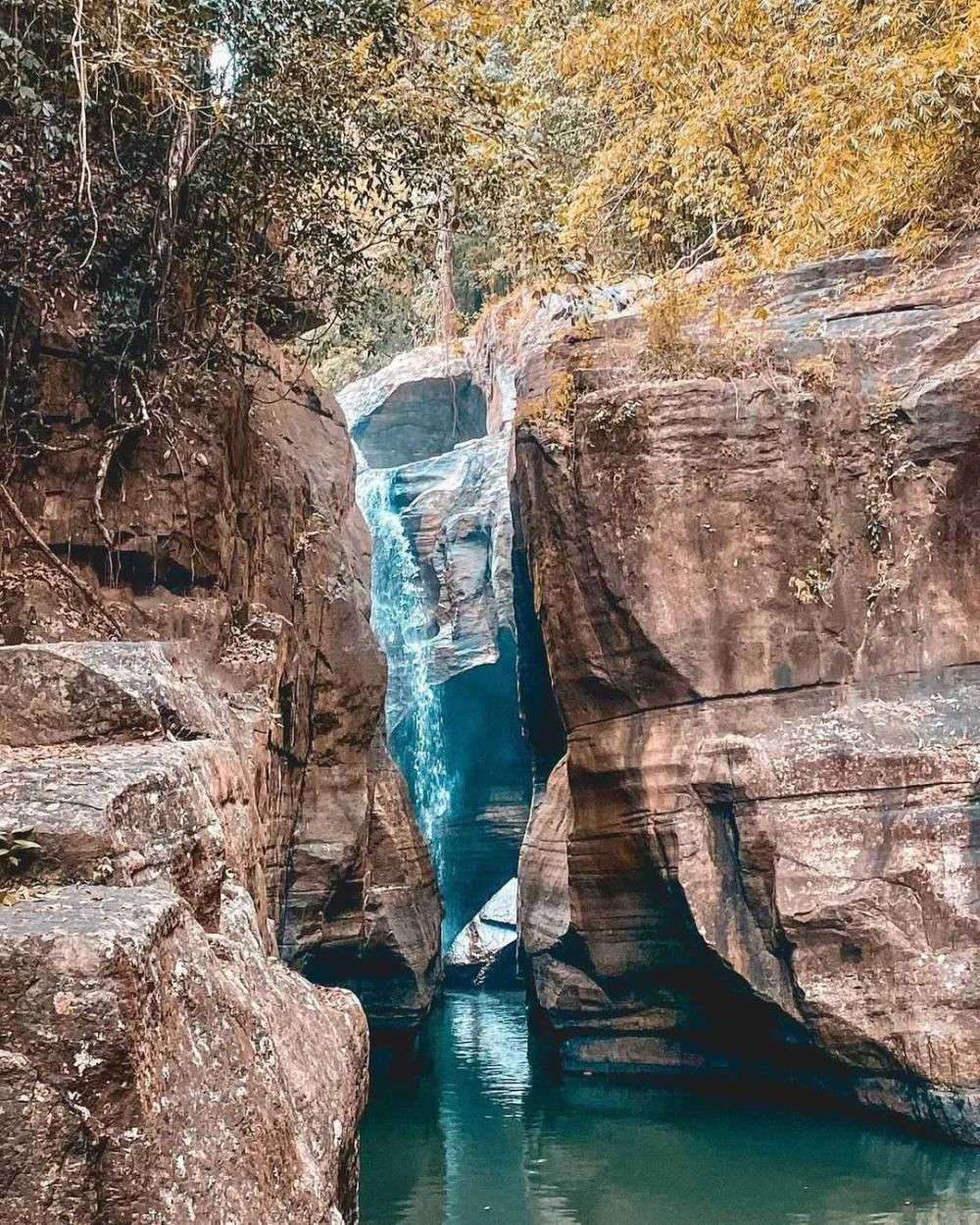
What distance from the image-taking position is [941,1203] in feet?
32.6

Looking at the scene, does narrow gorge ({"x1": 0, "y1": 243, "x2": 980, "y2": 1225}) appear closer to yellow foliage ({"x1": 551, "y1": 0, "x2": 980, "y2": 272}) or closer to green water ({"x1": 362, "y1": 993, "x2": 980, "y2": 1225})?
green water ({"x1": 362, "y1": 993, "x2": 980, "y2": 1225})

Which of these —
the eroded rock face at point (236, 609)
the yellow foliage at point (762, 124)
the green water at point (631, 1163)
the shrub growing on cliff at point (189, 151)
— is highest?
the yellow foliage at point (762, 124)

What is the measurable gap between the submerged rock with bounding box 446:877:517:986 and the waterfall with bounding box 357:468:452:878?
1620 mm

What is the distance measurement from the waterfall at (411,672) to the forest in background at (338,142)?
12.5 meters

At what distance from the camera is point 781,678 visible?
13156mm

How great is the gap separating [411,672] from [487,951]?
6152 mm

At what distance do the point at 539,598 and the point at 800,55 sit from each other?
7.38 metres

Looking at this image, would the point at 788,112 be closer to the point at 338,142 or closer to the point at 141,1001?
the point at 338,142

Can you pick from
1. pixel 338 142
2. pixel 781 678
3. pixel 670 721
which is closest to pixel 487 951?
pixel 670 721

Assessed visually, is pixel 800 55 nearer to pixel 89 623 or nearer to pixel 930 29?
pixel 930 29

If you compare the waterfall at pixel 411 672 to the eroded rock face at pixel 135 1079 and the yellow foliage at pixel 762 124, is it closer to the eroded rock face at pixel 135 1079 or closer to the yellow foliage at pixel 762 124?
the yellow foliage at pixel 762 124

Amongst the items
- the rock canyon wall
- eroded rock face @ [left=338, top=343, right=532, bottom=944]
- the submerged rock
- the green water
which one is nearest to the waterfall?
eroded rock face @ [left=338, top=343, right=532, bottom=944]

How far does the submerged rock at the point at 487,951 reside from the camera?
25.1m

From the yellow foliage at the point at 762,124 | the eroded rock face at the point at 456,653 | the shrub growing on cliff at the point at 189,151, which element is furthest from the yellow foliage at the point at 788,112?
the eroded rock face at the point at 456,653
